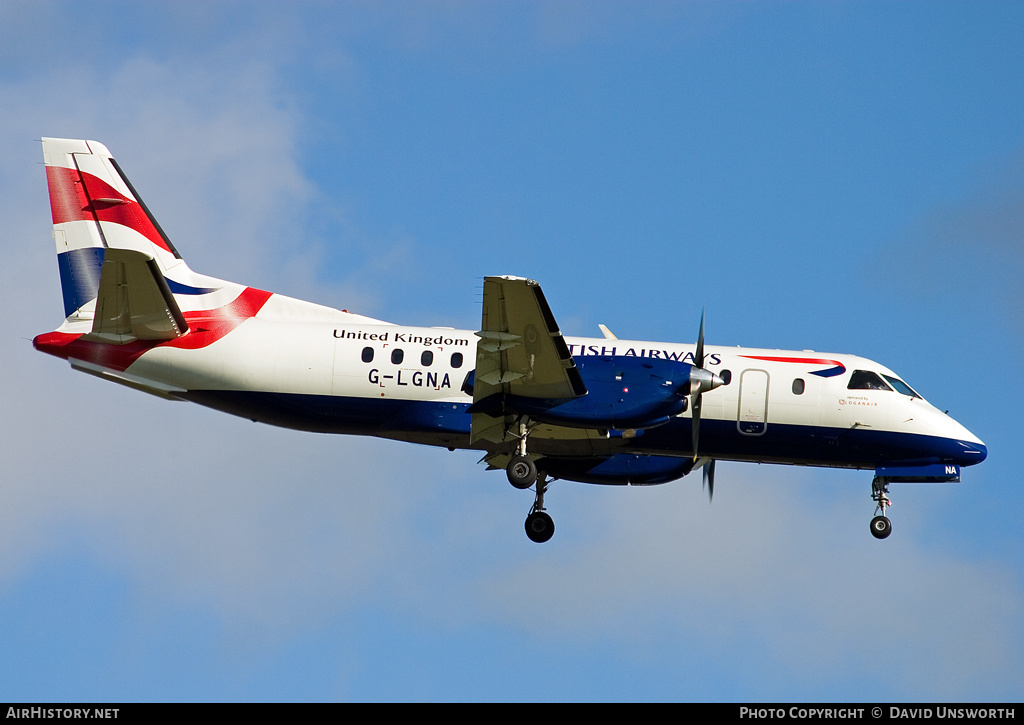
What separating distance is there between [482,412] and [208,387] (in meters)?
6.01

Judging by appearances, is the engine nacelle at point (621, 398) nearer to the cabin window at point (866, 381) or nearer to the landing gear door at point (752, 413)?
the landing gear door at point (752, 413)

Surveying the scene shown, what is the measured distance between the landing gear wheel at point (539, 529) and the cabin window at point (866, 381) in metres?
7.27

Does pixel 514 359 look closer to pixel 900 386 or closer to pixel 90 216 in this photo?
pixel 900 386

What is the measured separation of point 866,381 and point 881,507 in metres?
2.83

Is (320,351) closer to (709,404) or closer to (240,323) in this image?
(240,323)

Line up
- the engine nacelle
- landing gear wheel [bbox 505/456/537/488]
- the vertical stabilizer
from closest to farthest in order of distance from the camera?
the engine nacelle → landing gear wheel [bbox 505/456/537/488] → the vertical stabilizer

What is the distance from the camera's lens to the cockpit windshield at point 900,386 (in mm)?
27094

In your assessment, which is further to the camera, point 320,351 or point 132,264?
point 320,351

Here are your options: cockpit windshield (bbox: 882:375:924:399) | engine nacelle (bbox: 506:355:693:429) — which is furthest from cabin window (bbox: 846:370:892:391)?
engine nacelle (bbox: 506:355:693:429)

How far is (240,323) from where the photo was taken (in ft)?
87.5

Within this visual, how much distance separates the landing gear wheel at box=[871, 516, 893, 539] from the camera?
2689cm

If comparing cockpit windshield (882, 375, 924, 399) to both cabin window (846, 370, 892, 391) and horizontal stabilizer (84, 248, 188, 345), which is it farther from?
horizontal stabilizer (84, 248, 188, 345)
